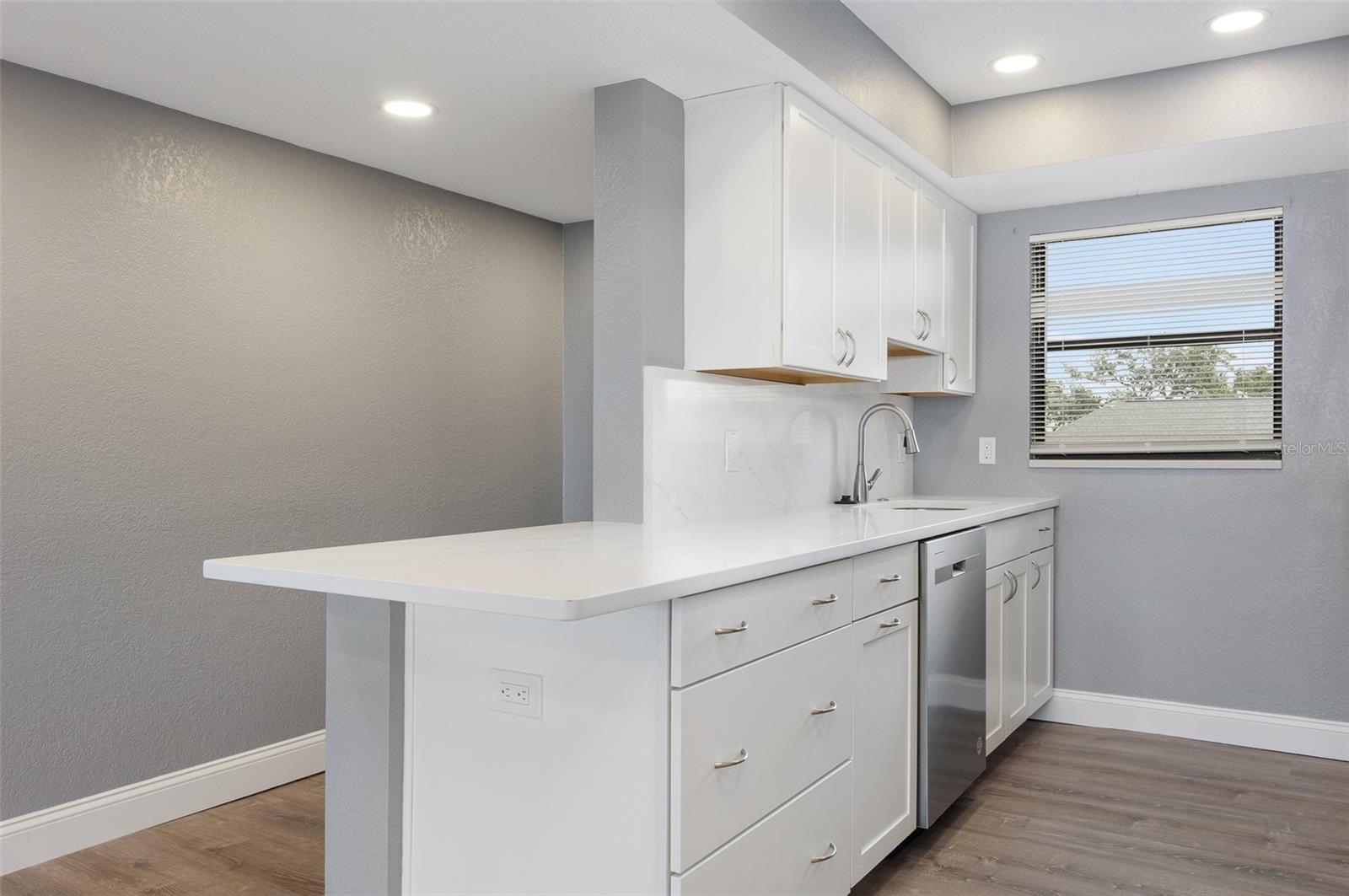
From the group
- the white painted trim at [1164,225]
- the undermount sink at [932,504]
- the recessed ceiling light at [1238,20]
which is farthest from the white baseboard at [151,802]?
the recessed ceiling light at [1238,20]

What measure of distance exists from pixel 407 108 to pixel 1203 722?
3.55 meters

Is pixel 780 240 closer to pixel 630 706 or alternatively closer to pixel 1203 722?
pixel 630 706

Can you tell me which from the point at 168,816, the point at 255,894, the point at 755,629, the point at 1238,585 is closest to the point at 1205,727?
the point at 1238,585

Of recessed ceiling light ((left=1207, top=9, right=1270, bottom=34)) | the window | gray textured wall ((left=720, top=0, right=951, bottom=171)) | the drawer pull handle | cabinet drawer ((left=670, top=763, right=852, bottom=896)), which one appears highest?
recessed ceiling light ((left=1207, top=9, right=1270, bottom=34))

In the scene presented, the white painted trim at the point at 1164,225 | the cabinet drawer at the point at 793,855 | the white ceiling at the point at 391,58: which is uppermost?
the white ceiling at the point at 391,58

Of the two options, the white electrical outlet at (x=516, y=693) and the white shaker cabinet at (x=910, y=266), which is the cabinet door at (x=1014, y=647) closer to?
the white shaker cabinet at (x=910, y=266)

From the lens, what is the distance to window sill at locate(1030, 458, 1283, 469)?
362cm

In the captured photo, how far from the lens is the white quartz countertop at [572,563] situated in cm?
147

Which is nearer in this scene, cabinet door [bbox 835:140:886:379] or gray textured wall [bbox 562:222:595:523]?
cabinet door [bbox 835:140:886:379]

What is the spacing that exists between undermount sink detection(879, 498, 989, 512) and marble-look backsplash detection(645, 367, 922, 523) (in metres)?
0.16

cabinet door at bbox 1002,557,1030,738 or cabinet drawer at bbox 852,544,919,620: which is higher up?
cabinet drawer at bbox 852,544,919,620

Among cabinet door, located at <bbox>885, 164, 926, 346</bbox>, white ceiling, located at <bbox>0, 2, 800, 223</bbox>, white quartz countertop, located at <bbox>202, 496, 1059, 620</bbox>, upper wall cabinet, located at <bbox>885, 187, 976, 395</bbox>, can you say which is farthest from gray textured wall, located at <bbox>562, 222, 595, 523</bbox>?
white quartz countertop, located at <bbox>202, 496, 1059, 620</bbox>

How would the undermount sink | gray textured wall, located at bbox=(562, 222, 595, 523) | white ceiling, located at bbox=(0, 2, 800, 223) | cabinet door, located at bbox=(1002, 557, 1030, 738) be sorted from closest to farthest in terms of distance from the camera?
white ceiling, located at bbox=(0, 2, 800, 223)
cabinet door, located at bbox=(1002, 557, 1030, 738)
the undermount sink
gray textured wall, located at bbox=(562, 222, 595, 523)

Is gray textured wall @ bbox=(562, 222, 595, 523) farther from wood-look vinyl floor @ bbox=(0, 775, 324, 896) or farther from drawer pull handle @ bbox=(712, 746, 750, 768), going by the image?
drawer pull handle @ bbox=(712, 746, 750, 768)
